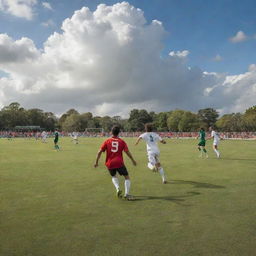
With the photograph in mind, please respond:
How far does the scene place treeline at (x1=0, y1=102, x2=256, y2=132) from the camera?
113425 mm

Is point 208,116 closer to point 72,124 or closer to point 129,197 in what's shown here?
point 72,124

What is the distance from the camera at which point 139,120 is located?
13912 centimetres

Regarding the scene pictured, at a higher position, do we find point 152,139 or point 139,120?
point 139,120

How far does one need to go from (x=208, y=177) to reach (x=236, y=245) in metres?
6.82

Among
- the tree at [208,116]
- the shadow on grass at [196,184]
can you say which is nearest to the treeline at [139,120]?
the tree at [208,116]

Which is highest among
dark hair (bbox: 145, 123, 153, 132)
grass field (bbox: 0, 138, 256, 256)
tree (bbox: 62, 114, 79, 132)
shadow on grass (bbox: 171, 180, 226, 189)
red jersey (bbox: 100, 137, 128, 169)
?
tree (bbox: 62, 114, 79, 132)

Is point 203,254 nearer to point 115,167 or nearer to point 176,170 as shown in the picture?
point 115,167

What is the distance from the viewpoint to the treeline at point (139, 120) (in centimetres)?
11343

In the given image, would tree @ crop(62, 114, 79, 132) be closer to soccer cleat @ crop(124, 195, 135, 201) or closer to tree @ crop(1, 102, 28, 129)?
tree @ crop(1, 102, 28, 129)

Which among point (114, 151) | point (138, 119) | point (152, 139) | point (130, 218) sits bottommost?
point (130, 218)

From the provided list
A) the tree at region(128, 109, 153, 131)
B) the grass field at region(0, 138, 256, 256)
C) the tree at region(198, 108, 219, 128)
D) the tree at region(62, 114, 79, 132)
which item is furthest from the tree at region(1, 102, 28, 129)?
the grass field at region(0, 138, 256, 256)

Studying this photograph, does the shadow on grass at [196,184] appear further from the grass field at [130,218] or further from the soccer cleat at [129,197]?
the soccer cleat at [129,197]

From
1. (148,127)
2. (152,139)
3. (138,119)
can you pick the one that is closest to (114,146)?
(148,127)

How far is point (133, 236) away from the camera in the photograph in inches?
206
